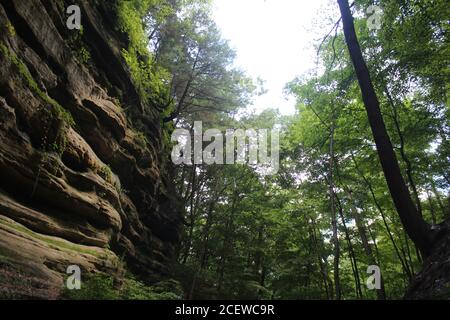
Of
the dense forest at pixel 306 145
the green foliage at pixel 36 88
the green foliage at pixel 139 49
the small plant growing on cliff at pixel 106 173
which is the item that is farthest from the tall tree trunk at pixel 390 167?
the green foliage at pixel 139 49

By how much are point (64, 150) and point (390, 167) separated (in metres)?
8.45

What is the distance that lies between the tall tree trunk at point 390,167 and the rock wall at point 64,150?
23.8 ft

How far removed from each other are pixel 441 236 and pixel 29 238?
343 inches

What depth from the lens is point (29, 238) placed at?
667 cm

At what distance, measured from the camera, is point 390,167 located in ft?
23.4

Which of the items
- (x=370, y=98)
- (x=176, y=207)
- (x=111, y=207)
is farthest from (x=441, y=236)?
(x=176, y=207)

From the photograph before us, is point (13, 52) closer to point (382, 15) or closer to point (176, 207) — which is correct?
point (382, 15)

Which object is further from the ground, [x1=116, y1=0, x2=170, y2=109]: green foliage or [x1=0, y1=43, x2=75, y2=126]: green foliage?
[x1=116, y1=0, x2=170, y2=109]: green foliage

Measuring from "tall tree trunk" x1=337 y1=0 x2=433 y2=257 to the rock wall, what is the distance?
724cm

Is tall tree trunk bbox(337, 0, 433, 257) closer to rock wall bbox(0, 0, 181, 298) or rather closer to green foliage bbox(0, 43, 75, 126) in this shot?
rock wall bbox(0, 0, 181, 298)

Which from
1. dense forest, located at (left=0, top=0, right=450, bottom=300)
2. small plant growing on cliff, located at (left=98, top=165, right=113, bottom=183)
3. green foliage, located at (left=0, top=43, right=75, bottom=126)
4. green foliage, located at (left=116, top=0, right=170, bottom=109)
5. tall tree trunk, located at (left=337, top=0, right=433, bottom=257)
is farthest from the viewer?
green foliage, located at (left=116, top=0, right=170, bottom=109)

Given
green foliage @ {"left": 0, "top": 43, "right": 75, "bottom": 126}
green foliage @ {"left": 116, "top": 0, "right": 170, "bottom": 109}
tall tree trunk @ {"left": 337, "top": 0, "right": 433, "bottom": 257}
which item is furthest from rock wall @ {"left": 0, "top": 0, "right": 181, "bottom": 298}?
tall tree trunk @ {"left": 337, "top": 0, "right": 433, "bottom": 257}

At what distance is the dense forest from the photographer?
9.43 meters

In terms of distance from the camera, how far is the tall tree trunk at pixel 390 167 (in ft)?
21.5
